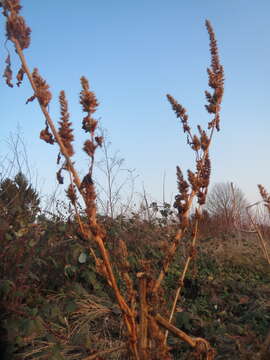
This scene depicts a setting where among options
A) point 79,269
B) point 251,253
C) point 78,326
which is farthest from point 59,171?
point 251,253

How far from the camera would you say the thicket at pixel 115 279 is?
0.94 meters

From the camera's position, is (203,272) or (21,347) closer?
(21,347)

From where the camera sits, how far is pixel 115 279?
4.17ft

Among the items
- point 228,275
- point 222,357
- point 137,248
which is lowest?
point 222,357

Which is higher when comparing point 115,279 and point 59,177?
point 59,177

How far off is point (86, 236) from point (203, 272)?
12.2 feet

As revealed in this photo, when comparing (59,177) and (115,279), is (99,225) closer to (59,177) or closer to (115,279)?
(59,177)

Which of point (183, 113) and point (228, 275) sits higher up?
point (183, 113)

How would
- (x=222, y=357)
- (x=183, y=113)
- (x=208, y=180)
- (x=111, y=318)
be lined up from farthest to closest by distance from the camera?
(x=111, y=318) < (x=222, y=357) < (x=183, y=113) < (x=208, y=180)

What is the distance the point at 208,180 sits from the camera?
1.20 meters

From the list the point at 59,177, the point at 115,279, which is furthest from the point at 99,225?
the point at 115,279

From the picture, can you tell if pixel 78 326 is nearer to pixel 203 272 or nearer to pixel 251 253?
pixel 203 272

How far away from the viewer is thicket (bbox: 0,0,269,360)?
0.94 meters

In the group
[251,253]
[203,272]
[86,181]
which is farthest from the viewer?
[251,253]
